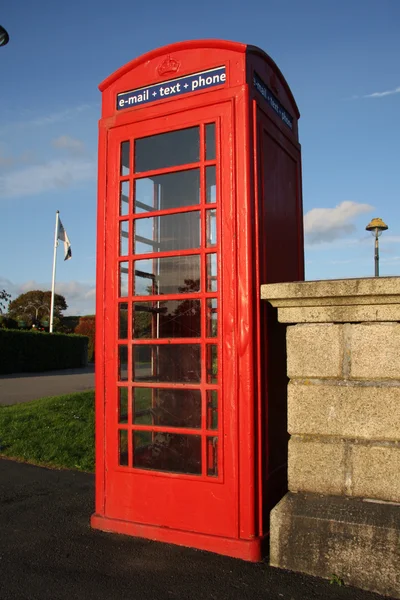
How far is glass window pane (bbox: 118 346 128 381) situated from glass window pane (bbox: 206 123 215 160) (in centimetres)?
145

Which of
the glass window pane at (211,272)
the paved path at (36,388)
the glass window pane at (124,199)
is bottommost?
the paved path at (36,388)

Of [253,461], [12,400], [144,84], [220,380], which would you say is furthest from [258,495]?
[12,400]

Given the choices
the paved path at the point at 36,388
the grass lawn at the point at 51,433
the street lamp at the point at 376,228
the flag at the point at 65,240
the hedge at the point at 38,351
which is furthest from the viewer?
the flag at the point at 65,240

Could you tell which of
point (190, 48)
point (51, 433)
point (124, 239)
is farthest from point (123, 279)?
point (51, 433)

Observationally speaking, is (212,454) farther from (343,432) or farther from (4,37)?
(4,37)

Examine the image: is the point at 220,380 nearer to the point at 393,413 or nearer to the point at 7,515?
the point at 393,413

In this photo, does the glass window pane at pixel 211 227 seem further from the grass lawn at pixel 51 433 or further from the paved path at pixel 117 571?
the grass lawn at pixel 51 433

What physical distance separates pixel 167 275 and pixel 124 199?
0.66 m

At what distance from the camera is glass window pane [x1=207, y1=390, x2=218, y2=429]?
12.0ft

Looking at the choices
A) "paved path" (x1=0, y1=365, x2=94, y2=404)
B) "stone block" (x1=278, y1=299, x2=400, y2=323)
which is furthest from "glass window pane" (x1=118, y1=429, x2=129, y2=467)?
"paved path" (x1=0, y1=365, x2=94, y2=404)

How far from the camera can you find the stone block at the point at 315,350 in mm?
3311

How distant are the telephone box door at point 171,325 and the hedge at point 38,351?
18112 mm

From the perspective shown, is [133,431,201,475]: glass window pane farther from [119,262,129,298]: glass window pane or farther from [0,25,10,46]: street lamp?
[0,25,10,46]: street lamp

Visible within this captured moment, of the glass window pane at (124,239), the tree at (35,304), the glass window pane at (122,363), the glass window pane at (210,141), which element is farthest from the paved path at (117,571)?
the tree at (35,304)
